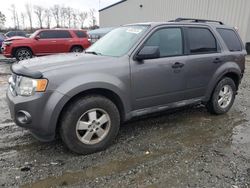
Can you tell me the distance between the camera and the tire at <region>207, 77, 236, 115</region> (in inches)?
203

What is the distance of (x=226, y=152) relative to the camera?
381 centimetres

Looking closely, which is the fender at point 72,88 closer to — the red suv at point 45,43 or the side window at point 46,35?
the red suv at point 45,43

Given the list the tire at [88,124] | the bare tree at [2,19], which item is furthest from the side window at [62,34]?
the bare tree at [2,19]

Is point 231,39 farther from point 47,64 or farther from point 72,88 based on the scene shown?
point 47,64

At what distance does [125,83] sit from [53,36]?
11.2m

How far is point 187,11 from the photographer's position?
23250 millimetres

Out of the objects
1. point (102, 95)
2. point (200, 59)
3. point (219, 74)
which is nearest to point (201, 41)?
point (200, 59)

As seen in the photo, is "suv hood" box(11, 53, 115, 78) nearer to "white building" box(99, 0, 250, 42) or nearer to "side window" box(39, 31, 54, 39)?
"side window" box(39, 31, 54, 39)

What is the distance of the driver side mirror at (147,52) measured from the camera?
3.83 metres

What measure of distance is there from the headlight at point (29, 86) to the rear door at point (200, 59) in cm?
240

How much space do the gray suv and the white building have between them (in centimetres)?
1442

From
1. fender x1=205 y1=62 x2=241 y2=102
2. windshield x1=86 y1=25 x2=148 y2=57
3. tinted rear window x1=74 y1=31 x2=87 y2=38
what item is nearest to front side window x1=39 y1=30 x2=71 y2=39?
tinted rear window x1=74 y1=31 x2=87 y2=38

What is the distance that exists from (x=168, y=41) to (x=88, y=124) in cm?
192

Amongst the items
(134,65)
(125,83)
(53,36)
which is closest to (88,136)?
(125,83)
